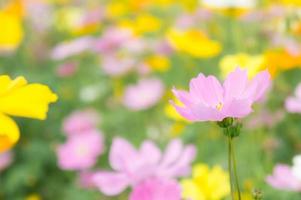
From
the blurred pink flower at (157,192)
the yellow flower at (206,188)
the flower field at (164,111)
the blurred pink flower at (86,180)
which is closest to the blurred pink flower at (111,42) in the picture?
the flower field at (164,111)

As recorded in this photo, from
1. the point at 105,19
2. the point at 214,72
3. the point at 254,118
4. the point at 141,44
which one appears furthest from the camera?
the point at 105,19

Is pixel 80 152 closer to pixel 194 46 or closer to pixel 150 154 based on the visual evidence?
pixel 194 46

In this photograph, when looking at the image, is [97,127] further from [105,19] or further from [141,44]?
[105,19]

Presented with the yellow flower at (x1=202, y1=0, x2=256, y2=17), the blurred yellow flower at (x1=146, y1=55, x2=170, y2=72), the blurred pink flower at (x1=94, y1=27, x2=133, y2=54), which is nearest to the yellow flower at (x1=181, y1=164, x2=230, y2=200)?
the yellow flower at (x1=202, y1=0, x2=256, y2=17)

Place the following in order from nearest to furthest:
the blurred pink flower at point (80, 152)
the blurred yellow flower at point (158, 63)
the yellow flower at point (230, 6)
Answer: the blurred pink flower at point (80, 152), the yellow flower at point (230, 6), the blurred yellow flower at point (158, 63)

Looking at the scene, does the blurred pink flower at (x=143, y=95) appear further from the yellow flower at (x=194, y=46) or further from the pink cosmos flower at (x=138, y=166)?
the pink cosmos flower at (x=138, y=166)

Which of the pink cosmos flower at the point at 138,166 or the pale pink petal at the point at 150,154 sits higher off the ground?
the pale pink petal at the point at 150,154

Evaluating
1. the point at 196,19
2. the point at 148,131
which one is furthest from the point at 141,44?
the point at 148,131

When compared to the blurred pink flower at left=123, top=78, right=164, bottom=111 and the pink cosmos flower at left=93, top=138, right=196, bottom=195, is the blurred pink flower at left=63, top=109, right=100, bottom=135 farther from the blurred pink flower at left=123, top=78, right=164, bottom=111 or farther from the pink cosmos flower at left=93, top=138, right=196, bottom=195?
the pink cosmos flower at left=93, top=138, right=196, bottom=195
